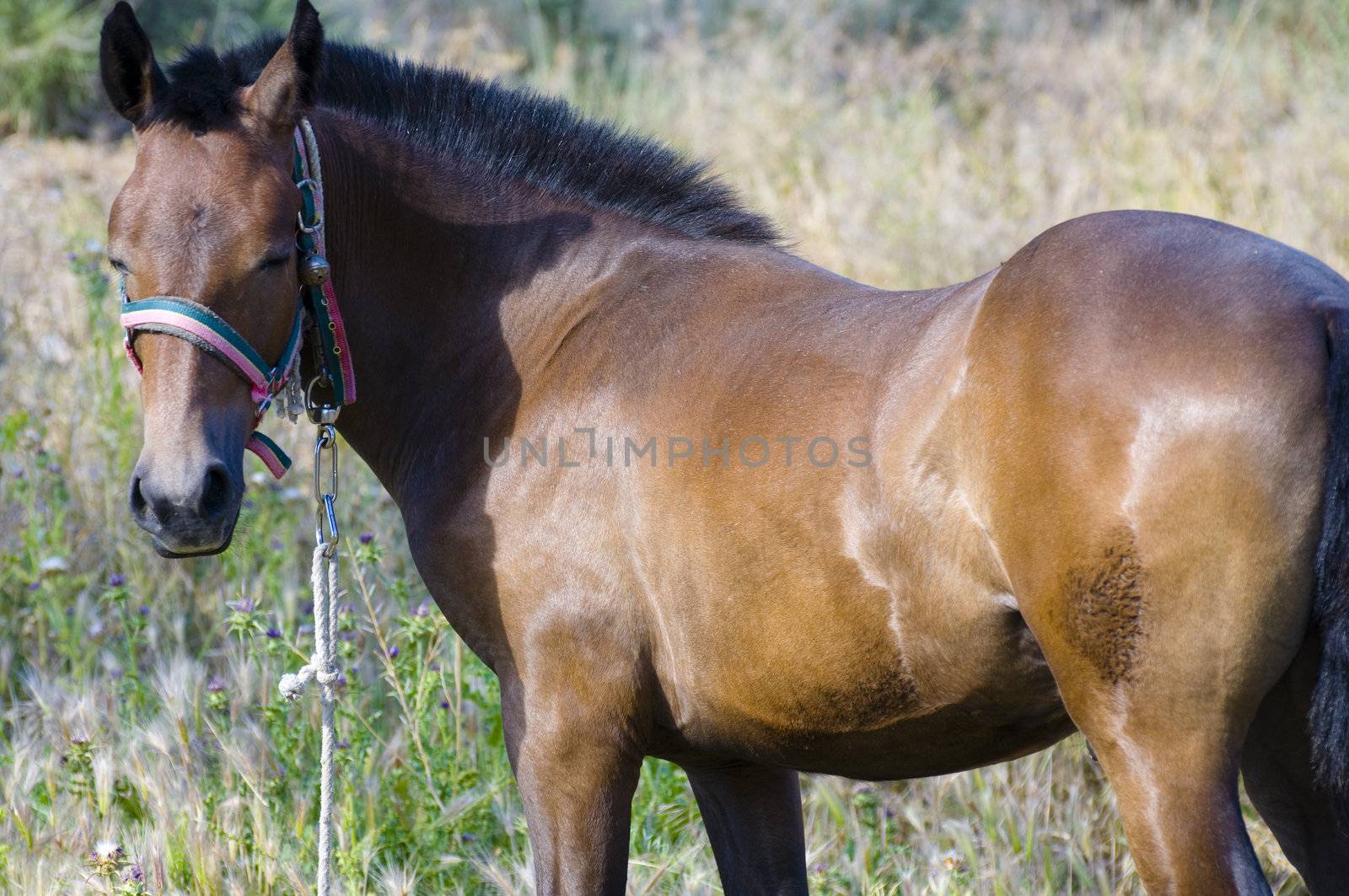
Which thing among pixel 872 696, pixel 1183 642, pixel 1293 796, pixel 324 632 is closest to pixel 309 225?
pixel 324 632

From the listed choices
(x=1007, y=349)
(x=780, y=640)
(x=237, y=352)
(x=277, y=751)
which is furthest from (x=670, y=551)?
(x=277, y=751)

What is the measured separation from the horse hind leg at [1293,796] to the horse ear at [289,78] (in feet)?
6.56

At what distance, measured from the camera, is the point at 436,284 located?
105 inches

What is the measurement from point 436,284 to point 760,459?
953 millimetres

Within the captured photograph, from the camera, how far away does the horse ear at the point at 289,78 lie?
229cm

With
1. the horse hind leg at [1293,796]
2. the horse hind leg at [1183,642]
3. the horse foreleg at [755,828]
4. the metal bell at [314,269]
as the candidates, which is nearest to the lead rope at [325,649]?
the metal bell at [314,269]

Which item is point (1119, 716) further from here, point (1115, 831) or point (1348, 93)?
point (1348, 93)

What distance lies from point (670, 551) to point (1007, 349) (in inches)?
28.3

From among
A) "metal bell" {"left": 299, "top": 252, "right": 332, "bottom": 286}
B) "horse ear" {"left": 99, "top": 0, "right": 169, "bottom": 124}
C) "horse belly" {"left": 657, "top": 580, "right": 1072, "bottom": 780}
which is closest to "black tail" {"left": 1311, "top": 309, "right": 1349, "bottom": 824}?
"horse belly" {"left": 657, "top": 580, "right": 1072, "bottom": 780}

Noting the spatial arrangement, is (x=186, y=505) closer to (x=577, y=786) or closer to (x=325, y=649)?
(x=325, y=649)

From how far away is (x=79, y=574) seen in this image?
4.51 metres

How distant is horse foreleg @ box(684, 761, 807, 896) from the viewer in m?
2.67

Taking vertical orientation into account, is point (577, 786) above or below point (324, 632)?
below

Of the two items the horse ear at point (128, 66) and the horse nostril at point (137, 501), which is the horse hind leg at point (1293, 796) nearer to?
the horse nostril at point (137, 501)
